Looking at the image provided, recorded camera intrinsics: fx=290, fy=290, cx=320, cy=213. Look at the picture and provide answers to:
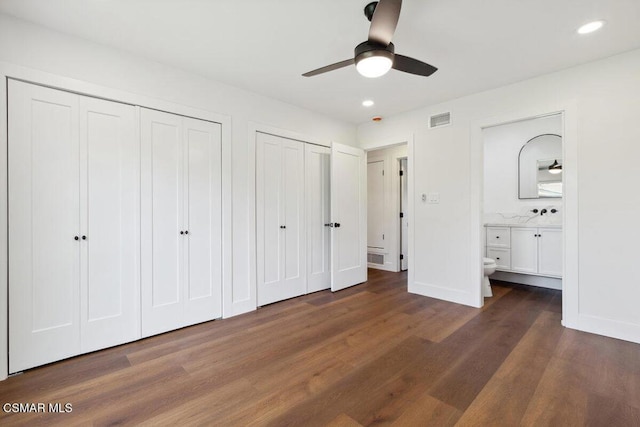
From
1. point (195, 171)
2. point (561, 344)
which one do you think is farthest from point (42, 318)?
point (561, 344)

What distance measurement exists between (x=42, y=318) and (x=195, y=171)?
1640 mm

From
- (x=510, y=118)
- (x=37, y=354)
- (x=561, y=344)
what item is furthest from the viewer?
(x=510, y=118)

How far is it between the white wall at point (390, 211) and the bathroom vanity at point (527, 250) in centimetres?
147

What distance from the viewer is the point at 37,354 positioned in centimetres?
214

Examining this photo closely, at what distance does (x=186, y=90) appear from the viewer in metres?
2.88

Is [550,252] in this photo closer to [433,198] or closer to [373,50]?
[433,198]

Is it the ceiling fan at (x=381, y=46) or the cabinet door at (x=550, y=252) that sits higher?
the ceiling fan at (x=381, y=46)

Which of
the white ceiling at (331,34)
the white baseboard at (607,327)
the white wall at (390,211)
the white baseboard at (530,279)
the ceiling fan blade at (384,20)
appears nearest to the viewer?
the ceiling fan blade at (384,20)

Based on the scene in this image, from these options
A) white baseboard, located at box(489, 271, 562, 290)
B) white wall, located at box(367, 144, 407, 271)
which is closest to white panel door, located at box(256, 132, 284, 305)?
white wall, located at box(367, 144, 407, 271)

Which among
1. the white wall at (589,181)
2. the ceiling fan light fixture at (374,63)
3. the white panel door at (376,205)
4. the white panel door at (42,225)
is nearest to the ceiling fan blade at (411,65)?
the ceiling fan light fixture at (374,63)

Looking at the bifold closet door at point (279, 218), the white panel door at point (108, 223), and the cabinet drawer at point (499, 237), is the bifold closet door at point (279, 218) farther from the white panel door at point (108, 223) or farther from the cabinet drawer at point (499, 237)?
the cabinet drawer at point (499, 237)

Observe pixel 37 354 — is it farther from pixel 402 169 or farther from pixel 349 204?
pixel 402 169

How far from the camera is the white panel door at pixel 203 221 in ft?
9.46

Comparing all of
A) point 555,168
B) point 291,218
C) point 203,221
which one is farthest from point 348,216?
point 555,168
